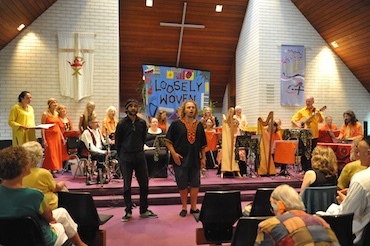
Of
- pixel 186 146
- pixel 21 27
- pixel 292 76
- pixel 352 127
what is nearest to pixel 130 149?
pixel 186 146

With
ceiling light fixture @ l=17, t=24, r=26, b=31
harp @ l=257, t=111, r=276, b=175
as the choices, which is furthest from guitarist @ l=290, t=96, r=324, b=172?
ceiling light fixture @ l=17, t=24, r=26, b=31

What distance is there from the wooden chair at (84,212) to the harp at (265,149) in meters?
3.65

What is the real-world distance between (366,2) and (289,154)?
381cm

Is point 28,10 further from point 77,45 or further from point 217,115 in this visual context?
point 217,115

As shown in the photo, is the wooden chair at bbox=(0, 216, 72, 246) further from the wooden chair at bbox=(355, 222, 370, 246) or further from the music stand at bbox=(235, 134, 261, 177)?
the music stand at bbox=(235, 134, 261, 177)

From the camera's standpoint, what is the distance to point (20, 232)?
1823 millimetres

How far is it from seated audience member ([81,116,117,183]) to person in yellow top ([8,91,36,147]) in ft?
3.21

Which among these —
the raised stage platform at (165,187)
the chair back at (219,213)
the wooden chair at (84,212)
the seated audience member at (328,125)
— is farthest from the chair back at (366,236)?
the seated audience member at (328,125)

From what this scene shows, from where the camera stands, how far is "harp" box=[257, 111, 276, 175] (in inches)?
220

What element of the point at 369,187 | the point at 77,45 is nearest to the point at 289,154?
the point at 369,187

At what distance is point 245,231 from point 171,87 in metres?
7.38

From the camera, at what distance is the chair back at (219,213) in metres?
2.60

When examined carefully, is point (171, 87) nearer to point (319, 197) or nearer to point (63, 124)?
point (63, 124)

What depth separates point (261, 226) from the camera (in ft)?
4.97
